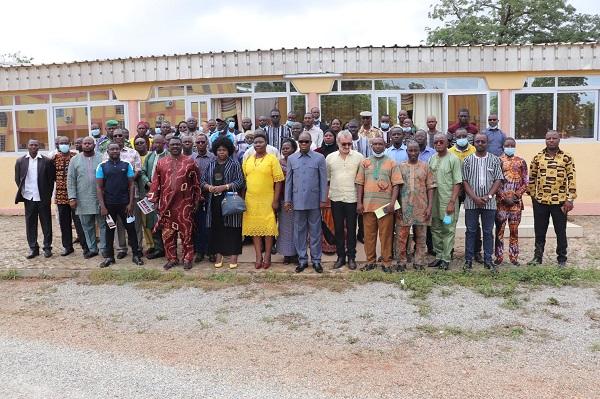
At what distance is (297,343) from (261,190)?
2.61m

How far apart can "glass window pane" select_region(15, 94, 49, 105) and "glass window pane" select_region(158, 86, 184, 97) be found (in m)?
2.97

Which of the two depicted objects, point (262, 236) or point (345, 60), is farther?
point (345, 60)

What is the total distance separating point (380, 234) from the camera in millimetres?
6930

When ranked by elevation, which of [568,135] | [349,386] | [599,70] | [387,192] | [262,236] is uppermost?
[599,70]

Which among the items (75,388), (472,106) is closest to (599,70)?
(472,106)

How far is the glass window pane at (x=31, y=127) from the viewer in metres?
13.4

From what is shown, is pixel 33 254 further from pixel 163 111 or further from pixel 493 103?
pixel 493 103

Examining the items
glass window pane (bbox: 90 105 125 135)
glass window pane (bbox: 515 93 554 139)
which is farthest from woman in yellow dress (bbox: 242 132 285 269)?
glass window pane (bbox: 515 93 554 139)

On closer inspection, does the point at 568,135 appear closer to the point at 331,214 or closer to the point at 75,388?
the point at 331,214

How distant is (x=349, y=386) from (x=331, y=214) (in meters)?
3.81

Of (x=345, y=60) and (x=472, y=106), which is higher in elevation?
(x=345, y=60)

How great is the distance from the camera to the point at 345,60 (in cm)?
1152

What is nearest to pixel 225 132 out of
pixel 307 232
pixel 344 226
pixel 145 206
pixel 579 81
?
pixel 145 206

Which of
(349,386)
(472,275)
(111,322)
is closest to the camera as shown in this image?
(349,386)
